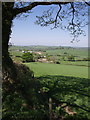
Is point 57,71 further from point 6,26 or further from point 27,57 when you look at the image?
point 27,57

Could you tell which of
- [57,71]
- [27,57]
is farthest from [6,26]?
[27,57]

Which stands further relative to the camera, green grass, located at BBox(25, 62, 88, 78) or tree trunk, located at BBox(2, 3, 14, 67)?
green grass, located at BBox(25, 62, 88, 78)

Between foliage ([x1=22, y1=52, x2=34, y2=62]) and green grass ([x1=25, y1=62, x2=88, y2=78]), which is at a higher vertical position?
foliage ([x1=22, y1=52, x2=34, y2=62])

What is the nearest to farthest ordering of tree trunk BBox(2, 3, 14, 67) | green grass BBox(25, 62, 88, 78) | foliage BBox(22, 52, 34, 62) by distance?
tree trunk BBox(2, 3, 14, 67) → green grass BBox(25, 62, 88, 78) → foliage BBox(22, 52, 34, 62)

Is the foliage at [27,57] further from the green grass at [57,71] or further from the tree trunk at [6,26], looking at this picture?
the tree trunk at [6,26]

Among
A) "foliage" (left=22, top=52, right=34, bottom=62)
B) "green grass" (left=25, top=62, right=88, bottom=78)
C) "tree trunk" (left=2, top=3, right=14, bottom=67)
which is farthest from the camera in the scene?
"foliage" (left=22, top=52, right=34, bottom=62)

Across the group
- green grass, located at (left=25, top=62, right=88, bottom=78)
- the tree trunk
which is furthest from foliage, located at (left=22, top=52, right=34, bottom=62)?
the tree trunk

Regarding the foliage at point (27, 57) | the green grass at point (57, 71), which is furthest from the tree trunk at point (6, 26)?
the foliage at point (27, 57)

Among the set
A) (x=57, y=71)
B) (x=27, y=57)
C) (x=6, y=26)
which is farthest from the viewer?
(x=27, y=57)

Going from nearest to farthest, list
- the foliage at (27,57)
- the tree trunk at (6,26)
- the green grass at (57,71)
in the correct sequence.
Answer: the tree trunk at (6,26) → the green grass at (57,71) → the foliage at (27,57)

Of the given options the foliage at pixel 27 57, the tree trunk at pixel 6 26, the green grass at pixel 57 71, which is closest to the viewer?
the tree trunk at pixel 6 26

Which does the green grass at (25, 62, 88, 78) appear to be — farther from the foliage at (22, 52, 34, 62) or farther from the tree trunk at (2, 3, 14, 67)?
the foliage at (22, 52, 34, 62)

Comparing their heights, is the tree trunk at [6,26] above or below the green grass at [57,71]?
above

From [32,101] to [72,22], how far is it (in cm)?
838
